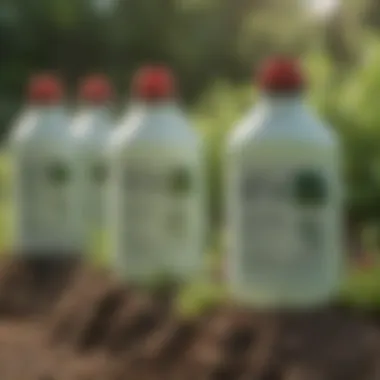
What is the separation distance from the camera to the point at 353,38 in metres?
1.81

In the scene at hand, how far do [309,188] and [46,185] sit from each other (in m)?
0.66

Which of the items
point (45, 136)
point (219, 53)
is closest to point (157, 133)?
point (45, 136)

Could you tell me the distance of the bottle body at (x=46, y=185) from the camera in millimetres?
1596

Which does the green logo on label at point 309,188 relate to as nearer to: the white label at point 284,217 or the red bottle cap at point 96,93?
the white label at point 284,217

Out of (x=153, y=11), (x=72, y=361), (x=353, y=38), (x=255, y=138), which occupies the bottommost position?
(x=72, y=361)

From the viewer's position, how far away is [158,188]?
1248 millimetres

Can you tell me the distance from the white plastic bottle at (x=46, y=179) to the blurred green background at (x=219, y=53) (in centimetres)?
15

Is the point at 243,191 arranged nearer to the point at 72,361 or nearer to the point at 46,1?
the point at 72,361

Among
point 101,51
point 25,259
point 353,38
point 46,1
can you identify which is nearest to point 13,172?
point 25,259

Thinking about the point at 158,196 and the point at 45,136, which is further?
the point at 45,136

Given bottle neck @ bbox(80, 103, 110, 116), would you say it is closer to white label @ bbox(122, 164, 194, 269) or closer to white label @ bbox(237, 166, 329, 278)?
white label @ bbox(122, 164, 194, 269)

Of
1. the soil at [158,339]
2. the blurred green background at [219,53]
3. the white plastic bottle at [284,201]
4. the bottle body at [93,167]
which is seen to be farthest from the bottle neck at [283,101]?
the bottle body at [93,167]

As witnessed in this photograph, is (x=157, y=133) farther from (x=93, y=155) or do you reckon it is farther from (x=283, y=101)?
(x=93, y=155)

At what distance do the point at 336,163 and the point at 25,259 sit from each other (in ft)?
2.32
